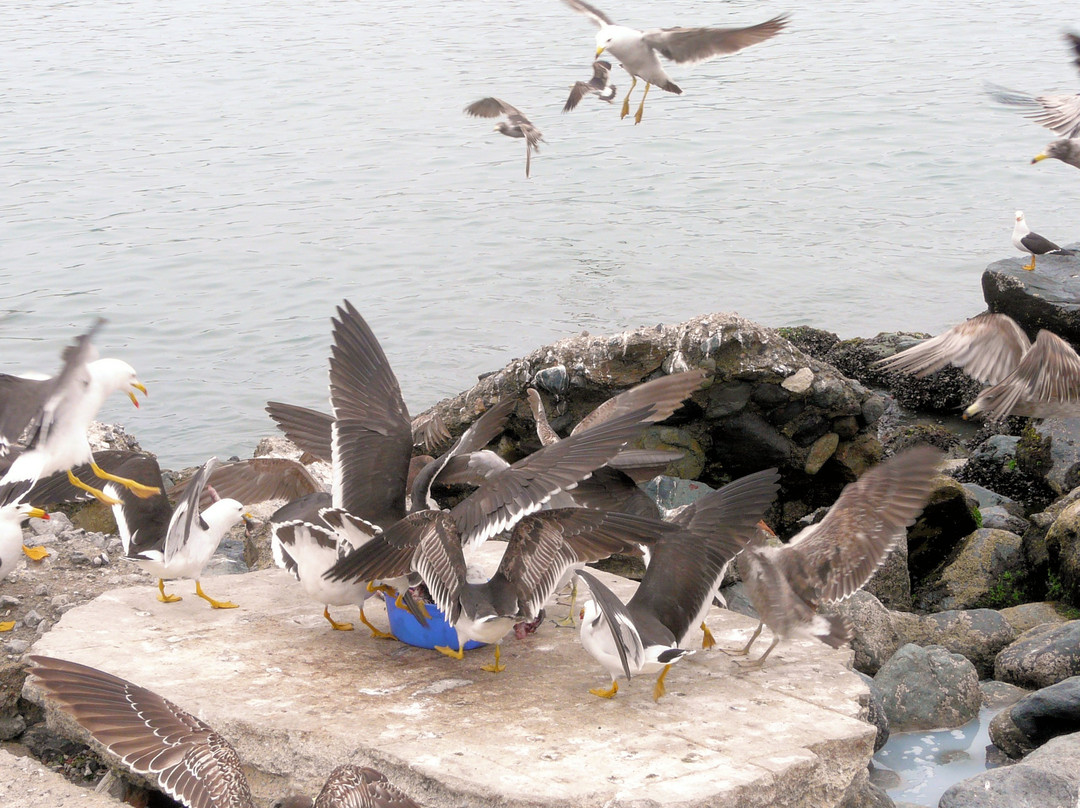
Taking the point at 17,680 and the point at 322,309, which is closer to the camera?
the point at 17,680

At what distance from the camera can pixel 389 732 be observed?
4.15 m

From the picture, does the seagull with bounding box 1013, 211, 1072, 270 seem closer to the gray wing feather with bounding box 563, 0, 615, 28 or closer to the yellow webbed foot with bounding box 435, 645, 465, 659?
the gray wing feather with bounding box 563, 0, 615, 28

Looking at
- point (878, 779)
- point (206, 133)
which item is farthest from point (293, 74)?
point (878, 779)

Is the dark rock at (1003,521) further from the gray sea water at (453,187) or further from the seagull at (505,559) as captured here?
the gray sea water at (453,187)

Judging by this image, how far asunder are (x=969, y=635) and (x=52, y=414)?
472 cm

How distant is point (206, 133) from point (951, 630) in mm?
16211

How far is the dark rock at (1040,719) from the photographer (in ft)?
16.5

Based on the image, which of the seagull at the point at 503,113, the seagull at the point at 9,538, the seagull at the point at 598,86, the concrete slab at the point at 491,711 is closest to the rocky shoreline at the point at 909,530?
the seagull at the point at 9,538

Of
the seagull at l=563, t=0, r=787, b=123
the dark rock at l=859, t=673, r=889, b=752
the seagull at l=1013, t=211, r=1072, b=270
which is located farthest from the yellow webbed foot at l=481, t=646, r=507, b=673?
the seagull at l=1013, t=211, r=1072, b=270

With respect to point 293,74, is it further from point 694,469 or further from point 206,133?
point 694,469

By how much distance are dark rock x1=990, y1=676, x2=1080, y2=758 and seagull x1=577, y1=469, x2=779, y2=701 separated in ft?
5.05

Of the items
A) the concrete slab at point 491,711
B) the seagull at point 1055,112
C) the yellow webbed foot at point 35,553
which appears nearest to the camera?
the concrete slab at point 491,711

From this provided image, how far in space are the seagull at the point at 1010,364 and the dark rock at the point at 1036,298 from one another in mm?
1868

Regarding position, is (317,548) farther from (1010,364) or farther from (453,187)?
(453,187)
